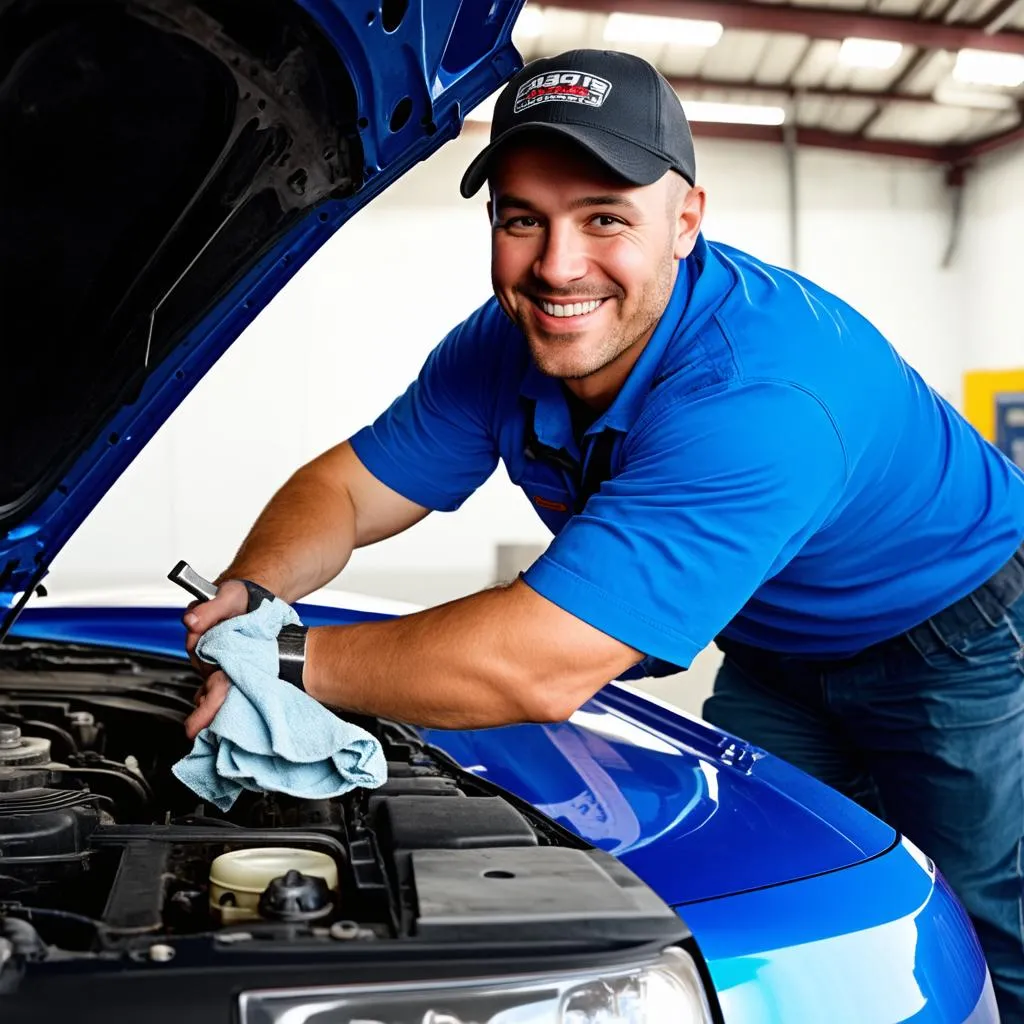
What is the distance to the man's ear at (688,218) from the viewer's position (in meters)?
1.54

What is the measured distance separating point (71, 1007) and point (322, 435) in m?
8.99

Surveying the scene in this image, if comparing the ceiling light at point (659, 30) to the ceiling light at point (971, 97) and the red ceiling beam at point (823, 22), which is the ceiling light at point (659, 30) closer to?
the red ceiling beam at point (823, 22)

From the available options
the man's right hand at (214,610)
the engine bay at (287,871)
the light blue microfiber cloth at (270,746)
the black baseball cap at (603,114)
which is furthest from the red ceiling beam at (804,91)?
the light blue microfiber cloth at (270,746)

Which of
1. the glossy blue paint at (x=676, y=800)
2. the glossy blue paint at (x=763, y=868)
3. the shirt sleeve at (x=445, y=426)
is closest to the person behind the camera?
the glossy blue paint at (x=763, y=868)

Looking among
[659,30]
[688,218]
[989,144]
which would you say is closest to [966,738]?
[688,218]

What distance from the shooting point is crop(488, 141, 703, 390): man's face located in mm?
1437

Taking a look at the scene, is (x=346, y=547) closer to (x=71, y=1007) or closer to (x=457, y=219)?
(x=71, y=1007)

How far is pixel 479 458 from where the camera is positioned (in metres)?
1.96

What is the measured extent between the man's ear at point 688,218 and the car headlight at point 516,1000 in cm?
92

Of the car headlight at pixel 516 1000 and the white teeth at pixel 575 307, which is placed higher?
the white teeth at pixel 575 307

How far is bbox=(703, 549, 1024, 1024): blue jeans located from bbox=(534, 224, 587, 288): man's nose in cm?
75

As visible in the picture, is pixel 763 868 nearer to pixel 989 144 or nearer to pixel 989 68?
pixel 989 68

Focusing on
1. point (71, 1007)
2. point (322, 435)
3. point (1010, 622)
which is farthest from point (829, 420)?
point (322, 435)

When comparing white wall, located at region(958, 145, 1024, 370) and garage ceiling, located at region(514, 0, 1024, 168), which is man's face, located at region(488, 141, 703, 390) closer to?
garage ceiling, located at region(514, 0, 1024, 168)
